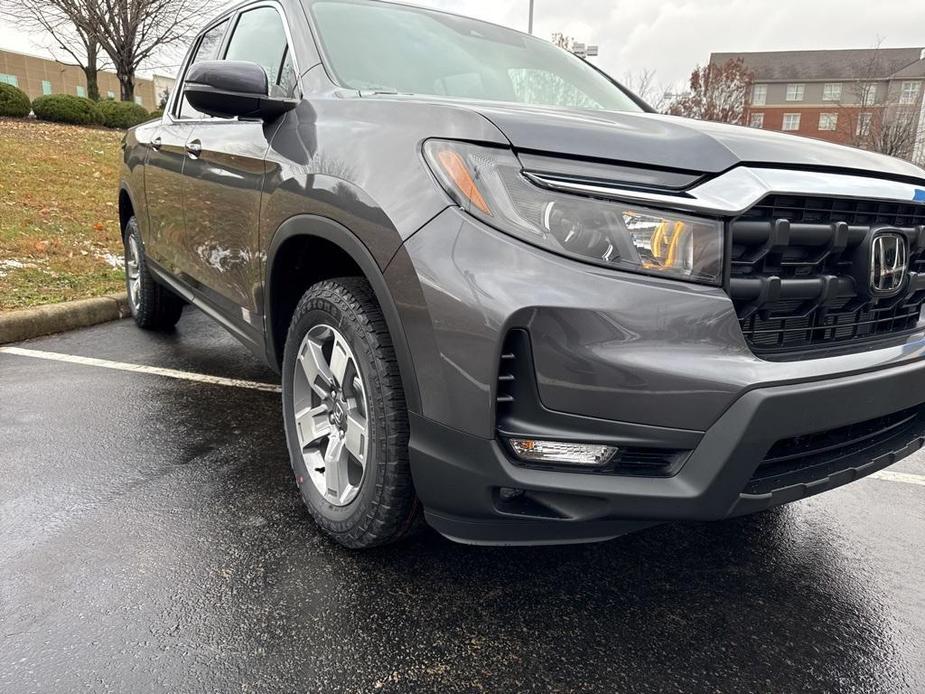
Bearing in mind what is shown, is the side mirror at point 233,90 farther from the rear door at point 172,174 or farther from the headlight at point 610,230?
the headlight at point 610,230

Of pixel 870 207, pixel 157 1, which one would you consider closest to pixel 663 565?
pixel 870 207

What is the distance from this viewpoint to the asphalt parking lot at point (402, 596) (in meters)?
1.72

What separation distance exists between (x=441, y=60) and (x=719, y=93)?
3840 centimetres

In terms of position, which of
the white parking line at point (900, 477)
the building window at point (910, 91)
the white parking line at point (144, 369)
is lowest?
the white parking line at point (900, 477)

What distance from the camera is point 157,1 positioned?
2347 cm

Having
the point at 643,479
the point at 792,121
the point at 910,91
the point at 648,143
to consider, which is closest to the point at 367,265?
the point at 648,143

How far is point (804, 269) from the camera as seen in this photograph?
172 centimetres

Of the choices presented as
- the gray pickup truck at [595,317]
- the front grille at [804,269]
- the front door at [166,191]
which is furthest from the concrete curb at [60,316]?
the front grille at [804,269]

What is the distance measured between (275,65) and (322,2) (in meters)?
0.32

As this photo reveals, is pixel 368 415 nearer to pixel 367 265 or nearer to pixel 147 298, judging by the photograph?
pixel 367 265

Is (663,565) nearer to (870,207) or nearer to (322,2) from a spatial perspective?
(870,207)

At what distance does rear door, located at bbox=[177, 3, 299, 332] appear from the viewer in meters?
2.61

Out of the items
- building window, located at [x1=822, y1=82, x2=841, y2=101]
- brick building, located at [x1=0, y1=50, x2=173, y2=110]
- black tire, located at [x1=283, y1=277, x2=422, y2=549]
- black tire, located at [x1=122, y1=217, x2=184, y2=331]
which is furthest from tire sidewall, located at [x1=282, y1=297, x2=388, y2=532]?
building window, located at [x1=822, y1=82, x2=841, y2=101]

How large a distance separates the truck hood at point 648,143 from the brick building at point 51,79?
179ft
